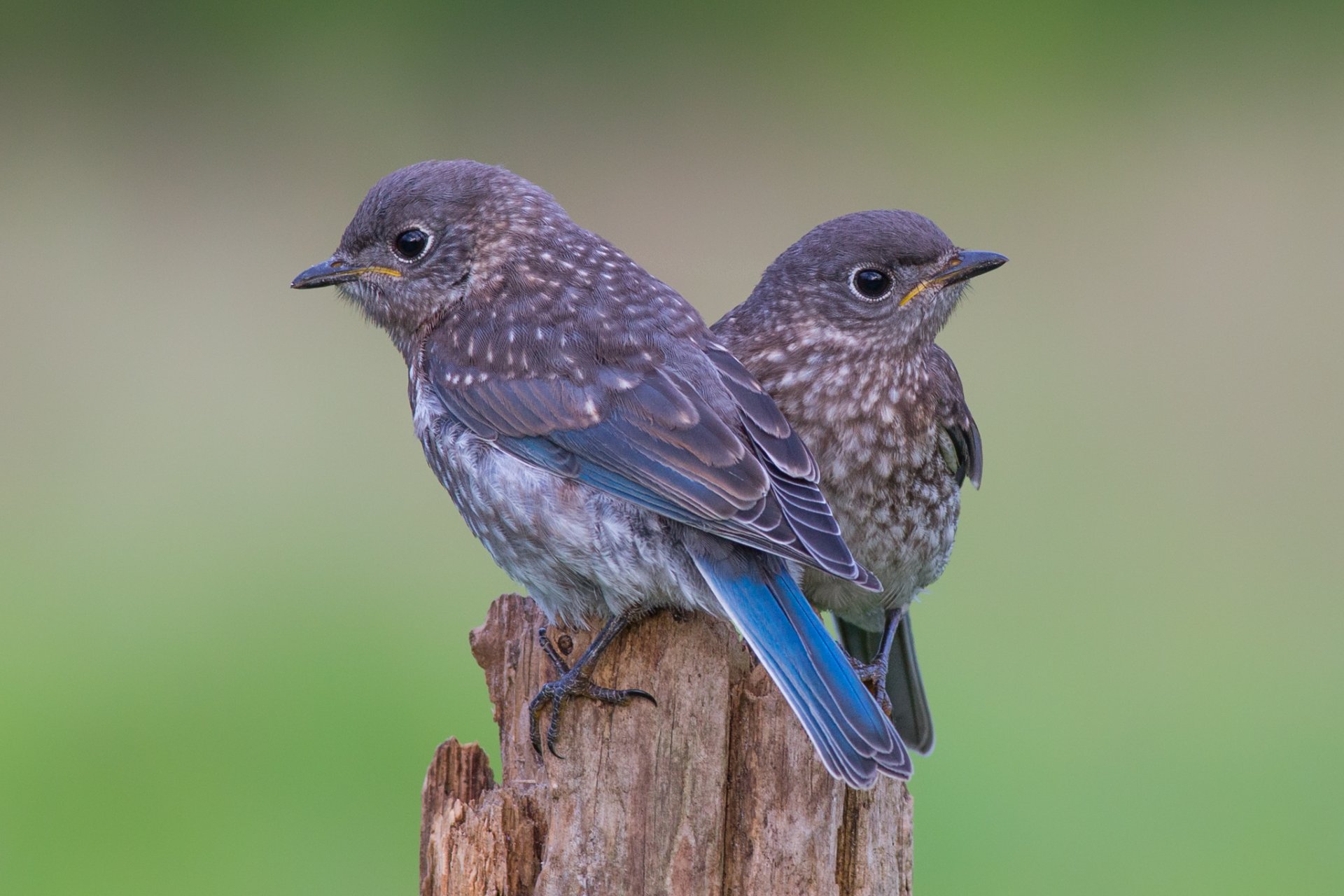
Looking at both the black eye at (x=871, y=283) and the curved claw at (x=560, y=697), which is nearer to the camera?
the curved claw at (x=560, y=697)

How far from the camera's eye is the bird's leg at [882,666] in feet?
14.0

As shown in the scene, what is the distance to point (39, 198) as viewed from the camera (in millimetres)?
12031

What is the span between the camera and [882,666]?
4363mm

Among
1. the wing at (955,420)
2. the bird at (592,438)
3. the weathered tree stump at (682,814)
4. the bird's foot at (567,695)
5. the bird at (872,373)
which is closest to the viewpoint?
the weathered tree stump at (682,814)

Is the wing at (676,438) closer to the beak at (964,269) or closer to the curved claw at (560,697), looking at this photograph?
the curved claw at (560,697)

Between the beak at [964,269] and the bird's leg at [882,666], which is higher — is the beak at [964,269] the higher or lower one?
the higher one

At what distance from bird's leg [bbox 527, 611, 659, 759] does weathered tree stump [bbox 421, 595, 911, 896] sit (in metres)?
0.03

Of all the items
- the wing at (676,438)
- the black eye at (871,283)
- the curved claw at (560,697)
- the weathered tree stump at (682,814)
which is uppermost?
the black eye at (871,283)

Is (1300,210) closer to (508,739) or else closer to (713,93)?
(713,93)

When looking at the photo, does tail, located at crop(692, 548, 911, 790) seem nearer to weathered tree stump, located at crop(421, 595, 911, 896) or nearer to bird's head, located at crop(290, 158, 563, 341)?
weathered tree stump, located at crop(421, 595, 911, 896)

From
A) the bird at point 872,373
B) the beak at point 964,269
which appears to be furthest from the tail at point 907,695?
the beak at point 964,269

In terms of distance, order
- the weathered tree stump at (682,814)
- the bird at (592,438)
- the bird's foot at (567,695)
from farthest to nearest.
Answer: the bird's foot at (567,695) → the bird at (592,438) → the weathered tree stump at (682,814)

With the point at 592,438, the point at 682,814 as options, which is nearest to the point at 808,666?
the point at 682,814

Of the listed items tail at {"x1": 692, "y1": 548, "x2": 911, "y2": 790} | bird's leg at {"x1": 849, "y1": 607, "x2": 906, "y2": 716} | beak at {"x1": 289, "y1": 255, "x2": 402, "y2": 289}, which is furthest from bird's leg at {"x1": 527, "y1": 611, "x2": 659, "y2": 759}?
beak at {"x1": 289, "y1": 255, "x2": 402, "y2": 289}
